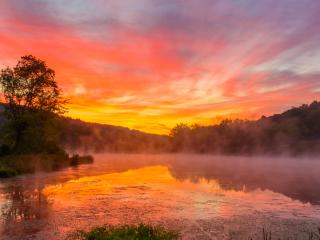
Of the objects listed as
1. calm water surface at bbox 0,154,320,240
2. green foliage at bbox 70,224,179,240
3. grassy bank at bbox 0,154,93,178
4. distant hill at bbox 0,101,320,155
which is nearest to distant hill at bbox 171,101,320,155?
distant hill at bbox 0,101,320,155

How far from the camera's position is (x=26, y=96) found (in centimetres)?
5944

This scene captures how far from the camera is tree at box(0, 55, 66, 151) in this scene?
5862cm

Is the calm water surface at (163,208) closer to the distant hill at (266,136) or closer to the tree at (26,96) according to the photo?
the tree at (26,96)

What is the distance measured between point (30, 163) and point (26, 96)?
1176cm

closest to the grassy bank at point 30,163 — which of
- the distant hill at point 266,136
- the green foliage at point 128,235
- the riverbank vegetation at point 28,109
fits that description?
the riverbank vegetation at point 28,109

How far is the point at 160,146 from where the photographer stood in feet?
601

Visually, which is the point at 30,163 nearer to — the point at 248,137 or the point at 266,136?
the point at 248,137

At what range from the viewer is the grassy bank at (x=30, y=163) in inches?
1782

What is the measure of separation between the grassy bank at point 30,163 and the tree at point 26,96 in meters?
4.51

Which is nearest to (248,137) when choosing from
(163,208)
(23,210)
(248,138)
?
(248,138)

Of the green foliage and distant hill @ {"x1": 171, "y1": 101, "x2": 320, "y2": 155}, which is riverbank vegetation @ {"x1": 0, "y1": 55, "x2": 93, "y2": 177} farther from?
distant hill @ {"x1": 171, "y1": 101, "x2": 320, "y2": 155}

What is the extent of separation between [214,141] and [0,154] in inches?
4158

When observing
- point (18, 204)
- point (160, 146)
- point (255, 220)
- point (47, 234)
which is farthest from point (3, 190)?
point (160, 146)

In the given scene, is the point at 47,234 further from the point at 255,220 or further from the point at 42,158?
the point at 42,158
